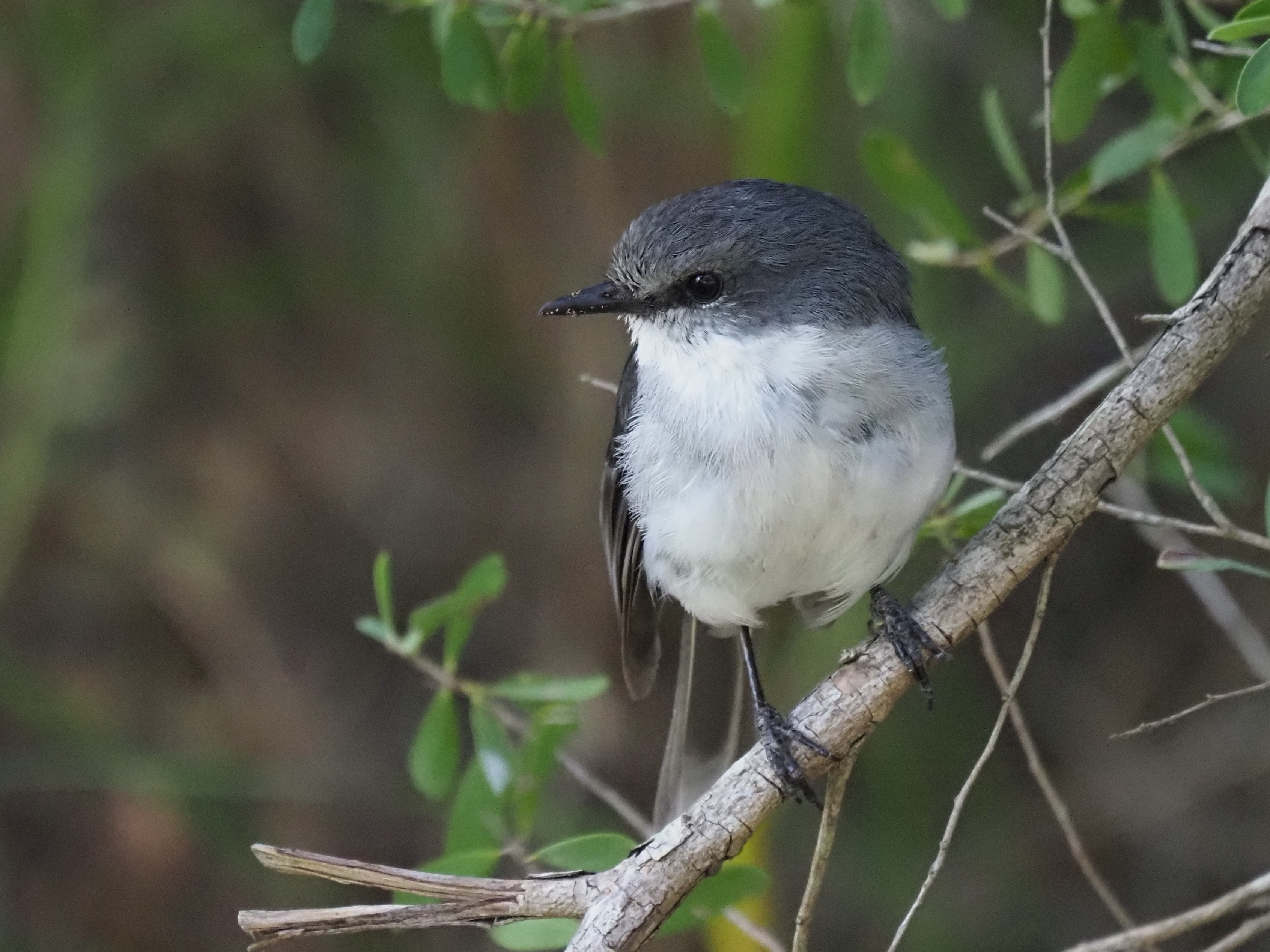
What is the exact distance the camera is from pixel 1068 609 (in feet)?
14.3

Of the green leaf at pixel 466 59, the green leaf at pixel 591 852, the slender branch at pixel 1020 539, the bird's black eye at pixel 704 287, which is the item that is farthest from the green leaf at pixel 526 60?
the green leaf at pixel 591 852

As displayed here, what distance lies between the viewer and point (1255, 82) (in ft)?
6.11

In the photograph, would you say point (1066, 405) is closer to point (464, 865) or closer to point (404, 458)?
point (464, 865)

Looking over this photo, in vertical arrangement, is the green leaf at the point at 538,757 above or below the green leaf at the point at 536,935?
above

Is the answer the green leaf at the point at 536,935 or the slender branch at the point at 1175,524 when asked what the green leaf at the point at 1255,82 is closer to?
the slender branch at the point at 1175,524

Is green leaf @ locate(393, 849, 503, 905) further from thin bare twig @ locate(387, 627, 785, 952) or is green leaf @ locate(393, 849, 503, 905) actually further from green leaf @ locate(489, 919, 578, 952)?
thin bare twig @ locate(387, 627, 785, 952)

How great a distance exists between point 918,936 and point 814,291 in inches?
89.2

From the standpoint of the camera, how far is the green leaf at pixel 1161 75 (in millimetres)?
2477

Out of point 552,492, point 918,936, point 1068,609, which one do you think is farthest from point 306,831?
point 1068,609

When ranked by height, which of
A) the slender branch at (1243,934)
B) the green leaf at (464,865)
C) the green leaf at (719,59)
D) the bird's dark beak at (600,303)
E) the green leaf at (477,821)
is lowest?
the slender branch at (1243,934)

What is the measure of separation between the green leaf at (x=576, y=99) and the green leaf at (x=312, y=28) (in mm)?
421

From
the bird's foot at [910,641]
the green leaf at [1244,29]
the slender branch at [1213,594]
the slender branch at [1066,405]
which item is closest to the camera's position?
the green leaf at [1244,29]

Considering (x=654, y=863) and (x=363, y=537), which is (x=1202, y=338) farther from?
(x=363, y=537)

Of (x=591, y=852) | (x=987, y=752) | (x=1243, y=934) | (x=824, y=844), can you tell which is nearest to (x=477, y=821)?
(x=591, y=852)
